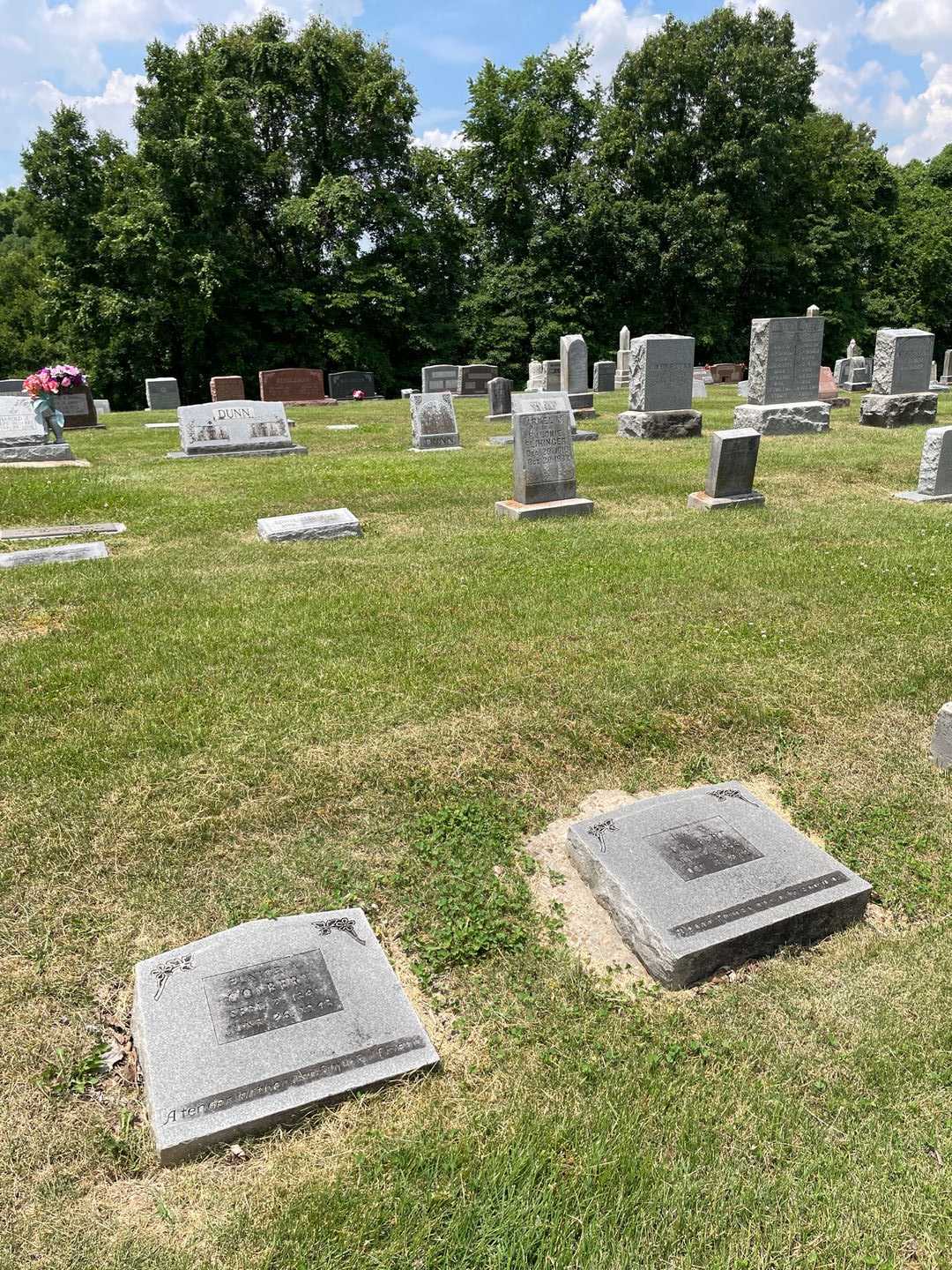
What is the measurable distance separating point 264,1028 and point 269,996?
5.1 inches

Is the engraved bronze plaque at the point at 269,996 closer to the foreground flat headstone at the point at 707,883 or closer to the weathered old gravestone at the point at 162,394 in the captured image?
the foreground flat headstone at the point at 707,883

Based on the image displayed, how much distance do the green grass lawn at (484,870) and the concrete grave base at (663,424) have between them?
7.38m

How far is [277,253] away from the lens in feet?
104

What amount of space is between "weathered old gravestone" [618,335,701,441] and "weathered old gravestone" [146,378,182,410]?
51.1 feet

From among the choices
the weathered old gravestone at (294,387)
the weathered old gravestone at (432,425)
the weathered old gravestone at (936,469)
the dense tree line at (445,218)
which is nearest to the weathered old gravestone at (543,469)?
the weathered old gravestone at (936,469)

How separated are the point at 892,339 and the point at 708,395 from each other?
883cm

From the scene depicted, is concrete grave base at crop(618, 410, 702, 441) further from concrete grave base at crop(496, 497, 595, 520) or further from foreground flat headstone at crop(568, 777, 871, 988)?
foreground flat headstone at crop(568, 777, 871, 988)

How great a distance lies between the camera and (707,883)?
3.17 metres

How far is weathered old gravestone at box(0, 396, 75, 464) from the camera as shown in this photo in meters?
13.4

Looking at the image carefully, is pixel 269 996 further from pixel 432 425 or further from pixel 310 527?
pixel 432 425

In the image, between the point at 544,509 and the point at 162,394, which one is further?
the point at 162,394

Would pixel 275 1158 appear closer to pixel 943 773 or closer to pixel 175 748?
pixel 175 748

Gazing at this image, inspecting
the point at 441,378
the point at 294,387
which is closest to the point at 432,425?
the point at 441,378

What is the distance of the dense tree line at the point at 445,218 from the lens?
2680 centimetres
